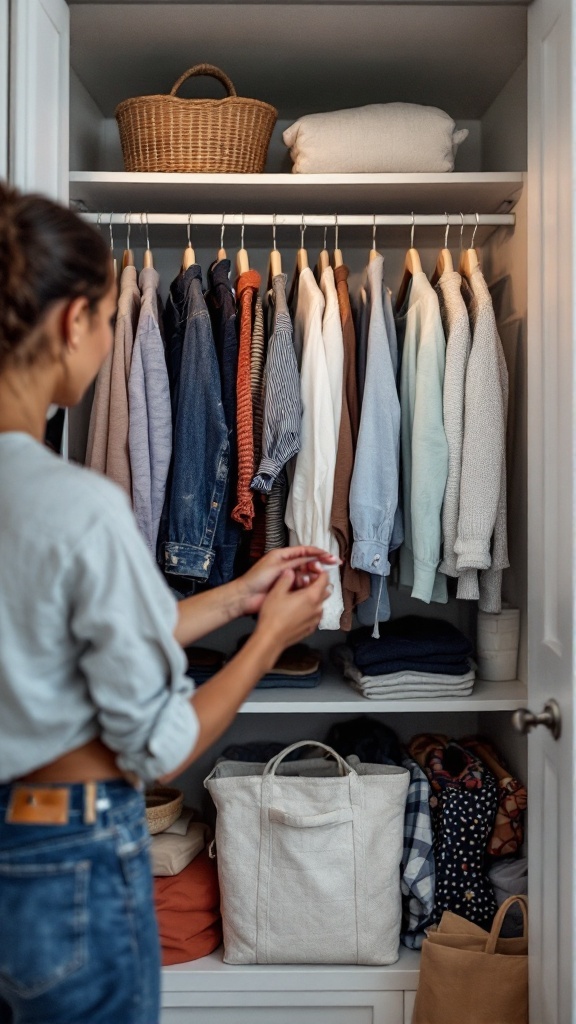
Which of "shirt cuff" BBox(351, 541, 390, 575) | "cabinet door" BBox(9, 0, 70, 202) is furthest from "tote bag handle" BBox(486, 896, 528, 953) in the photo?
"cabinet door" BBox(9, 0, 70, 202)

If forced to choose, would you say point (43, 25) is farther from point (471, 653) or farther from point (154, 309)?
point (471, 653)

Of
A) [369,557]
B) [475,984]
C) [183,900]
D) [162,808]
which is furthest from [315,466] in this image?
[475,984]

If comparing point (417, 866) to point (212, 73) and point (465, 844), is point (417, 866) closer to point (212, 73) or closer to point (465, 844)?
point (465, 844)

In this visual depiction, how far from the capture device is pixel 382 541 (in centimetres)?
204

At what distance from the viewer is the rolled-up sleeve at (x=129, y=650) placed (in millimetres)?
951

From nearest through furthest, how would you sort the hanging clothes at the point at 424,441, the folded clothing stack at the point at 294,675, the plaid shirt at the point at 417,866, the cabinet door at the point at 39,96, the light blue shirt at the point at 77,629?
1. the light blue shirt at the point at 77,629
2. the cabinet door at the point at 39,96
3. the hanging clothes at the point at 424,441
4. the plaid shirt at the point at 417,866
5. the folded clothing stack at the point at 294,675

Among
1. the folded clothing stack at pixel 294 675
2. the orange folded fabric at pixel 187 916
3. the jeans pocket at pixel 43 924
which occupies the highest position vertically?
the folded clothing stack at pixel 294 675

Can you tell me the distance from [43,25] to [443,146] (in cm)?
92

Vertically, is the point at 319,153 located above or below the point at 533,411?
above

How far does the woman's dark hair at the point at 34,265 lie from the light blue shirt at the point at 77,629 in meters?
0.11

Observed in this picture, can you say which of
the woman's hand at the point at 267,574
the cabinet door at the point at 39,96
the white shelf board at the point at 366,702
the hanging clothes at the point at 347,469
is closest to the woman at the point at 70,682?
the woman's hand at the point at 267,574

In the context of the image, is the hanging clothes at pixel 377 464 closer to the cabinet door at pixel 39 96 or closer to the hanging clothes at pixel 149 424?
the hanging clothes at pixel 149 424

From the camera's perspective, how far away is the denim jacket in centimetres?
199

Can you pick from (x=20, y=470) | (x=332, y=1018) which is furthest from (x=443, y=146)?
(x=332, y=1018)
